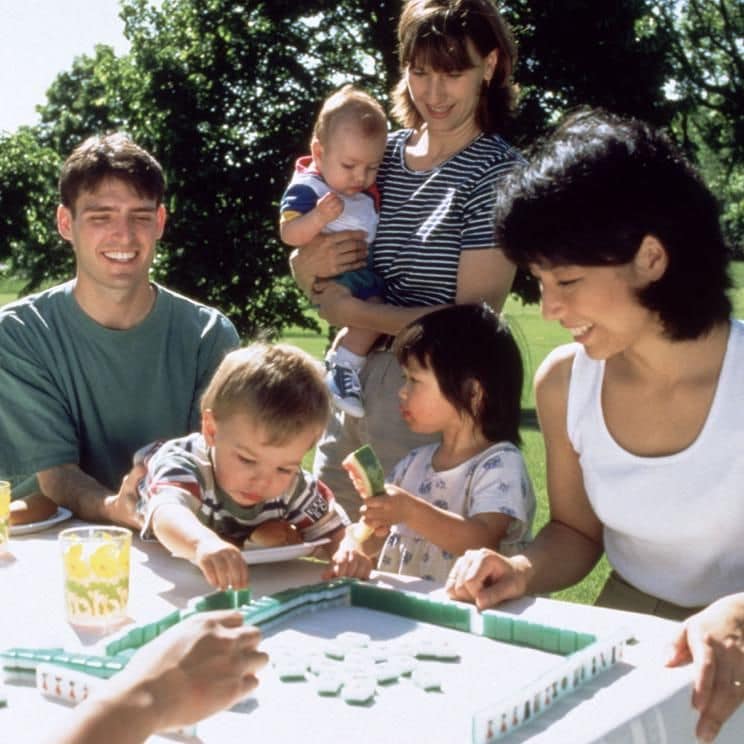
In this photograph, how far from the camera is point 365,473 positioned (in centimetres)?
236

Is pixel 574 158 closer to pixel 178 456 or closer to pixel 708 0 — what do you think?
pixel 178 456

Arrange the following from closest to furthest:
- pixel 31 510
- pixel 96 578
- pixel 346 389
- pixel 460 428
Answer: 1. pixel 96 578
2. pixel 31 510
3. pixel 460 428
4. pixel 346 389

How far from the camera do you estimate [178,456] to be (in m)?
2.54

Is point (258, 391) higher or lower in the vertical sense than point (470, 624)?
higher

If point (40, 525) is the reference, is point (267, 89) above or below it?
above

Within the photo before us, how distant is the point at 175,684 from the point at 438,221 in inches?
81.3

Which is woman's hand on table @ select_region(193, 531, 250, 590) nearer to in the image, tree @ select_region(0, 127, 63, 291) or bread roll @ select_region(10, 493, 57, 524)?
bread roll @ select_region(10, 493, 57, 524)

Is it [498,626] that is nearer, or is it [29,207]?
[498,626]

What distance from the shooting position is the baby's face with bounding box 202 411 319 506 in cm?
243

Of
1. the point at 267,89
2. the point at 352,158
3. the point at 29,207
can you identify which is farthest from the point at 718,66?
the point at 352,158

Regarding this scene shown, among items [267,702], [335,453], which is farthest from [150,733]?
[335,453]

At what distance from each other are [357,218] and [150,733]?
96.6 inches

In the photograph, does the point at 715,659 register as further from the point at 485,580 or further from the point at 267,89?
the point at 267,89

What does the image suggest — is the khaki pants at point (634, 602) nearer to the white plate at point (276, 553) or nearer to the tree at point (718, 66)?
the white plate at point (276, 553)
